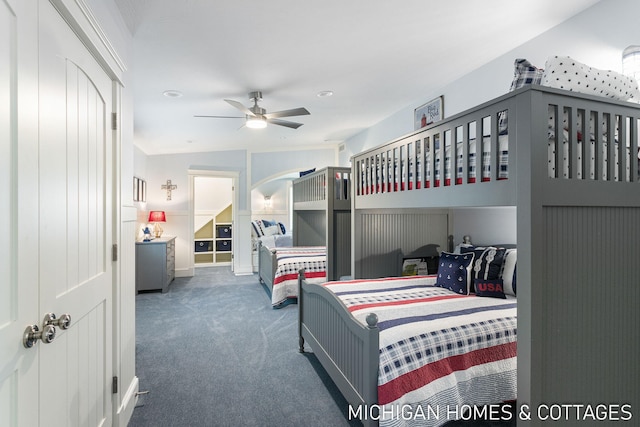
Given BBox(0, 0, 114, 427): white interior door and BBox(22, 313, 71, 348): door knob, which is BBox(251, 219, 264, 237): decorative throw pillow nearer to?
BBox(0, 0, 114, 427): white interior door

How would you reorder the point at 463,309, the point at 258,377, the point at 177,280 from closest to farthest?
the point at 463,309 < the point at 258,377 < the point at 177,280

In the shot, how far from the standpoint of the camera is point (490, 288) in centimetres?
250

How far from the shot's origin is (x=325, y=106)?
410 centimetres

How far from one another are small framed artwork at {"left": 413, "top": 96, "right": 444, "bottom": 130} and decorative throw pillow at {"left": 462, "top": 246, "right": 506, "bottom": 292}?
1538 mm

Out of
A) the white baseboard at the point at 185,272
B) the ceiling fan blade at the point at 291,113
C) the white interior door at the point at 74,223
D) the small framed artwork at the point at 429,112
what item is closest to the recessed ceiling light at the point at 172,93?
the ceiling fan blade at the point at 291,113

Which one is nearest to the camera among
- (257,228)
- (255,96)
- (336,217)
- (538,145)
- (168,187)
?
(538,145)

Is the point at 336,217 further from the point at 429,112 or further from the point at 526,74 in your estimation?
the point at 526,74

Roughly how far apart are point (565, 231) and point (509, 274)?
1408 mm

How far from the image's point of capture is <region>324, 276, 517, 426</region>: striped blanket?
165cm

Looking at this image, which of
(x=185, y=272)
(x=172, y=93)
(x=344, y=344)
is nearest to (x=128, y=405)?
(x=344, y=344)

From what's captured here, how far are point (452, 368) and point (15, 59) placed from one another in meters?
2.15

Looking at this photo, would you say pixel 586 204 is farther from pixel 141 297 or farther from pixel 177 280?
pixel 177 280

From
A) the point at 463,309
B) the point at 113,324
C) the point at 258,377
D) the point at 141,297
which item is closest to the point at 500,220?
the point at 463,309

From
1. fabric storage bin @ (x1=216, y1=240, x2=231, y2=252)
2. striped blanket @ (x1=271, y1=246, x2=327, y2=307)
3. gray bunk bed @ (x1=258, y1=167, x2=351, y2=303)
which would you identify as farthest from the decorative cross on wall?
striped blanket @ (x1=271, y1=246, x2=327, y2=307)
